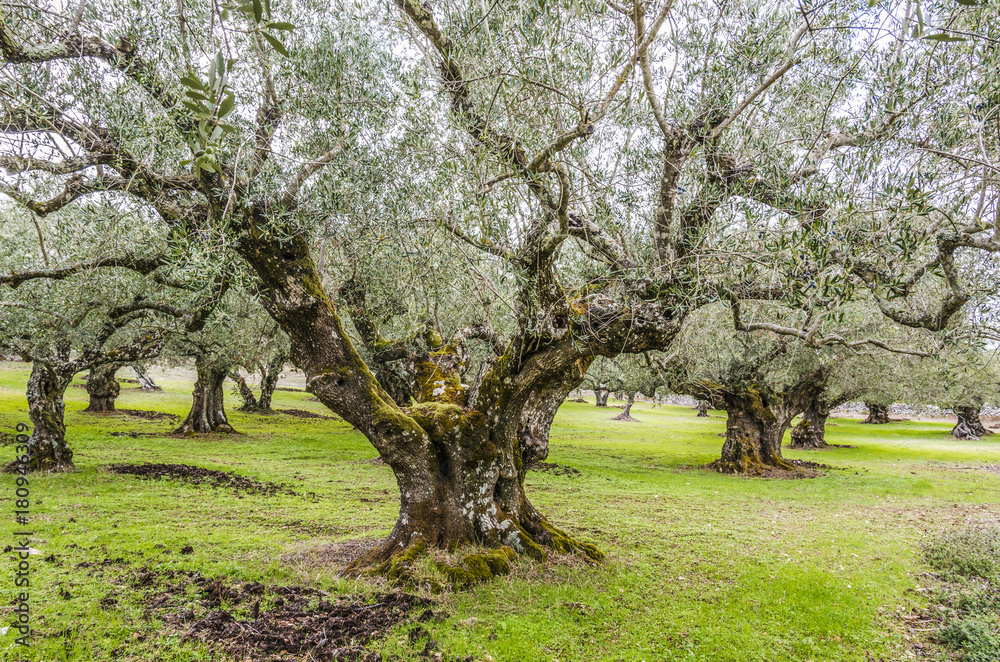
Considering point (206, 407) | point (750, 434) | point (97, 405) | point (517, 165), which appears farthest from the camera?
point (97, 405)

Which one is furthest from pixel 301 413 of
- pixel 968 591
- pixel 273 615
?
pixel 968 591

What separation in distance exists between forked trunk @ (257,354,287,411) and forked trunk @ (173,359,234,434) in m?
3.25

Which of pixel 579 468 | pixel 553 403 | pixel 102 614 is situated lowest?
pixel 579 468

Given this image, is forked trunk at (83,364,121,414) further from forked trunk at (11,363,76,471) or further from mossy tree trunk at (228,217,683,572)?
mossy tree trunk at (228,217,683,572)

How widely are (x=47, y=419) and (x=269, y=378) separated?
20934 mm

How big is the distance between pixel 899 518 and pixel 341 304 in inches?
637

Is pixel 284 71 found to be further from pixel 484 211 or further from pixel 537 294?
pixel 537 294

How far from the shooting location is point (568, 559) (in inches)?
336

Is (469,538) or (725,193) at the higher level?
(725,193)

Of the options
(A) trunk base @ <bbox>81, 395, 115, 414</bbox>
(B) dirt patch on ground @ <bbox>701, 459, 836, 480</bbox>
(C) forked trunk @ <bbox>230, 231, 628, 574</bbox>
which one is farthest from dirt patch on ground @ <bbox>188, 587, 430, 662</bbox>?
(A) trunk base @ <bbox>81, 395, 115, 414</bbox>

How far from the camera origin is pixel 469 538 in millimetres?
8367

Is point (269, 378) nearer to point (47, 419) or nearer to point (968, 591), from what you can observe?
point (47, 419)

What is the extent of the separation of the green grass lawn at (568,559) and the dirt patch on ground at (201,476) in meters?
0.55

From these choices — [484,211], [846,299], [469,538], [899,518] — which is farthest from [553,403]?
[899,518]
